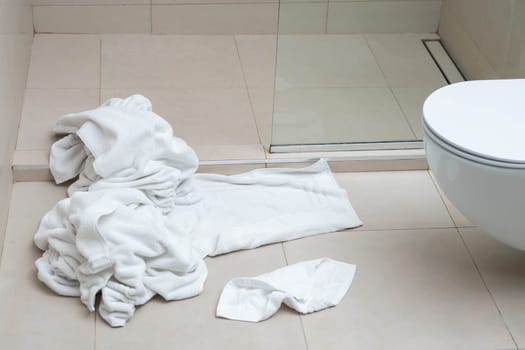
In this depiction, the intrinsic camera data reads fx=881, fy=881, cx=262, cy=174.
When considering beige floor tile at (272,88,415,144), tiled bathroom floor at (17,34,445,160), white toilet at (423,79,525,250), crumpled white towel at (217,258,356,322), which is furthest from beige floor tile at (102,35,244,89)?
white toilet at (423,79,525,250)

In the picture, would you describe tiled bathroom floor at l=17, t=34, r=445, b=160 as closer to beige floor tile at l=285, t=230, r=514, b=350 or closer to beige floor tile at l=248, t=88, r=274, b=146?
beige floor tile at l=248, t=88, r=274, b=146

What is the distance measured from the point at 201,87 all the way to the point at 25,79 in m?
0.57

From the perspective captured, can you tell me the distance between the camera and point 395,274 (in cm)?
221

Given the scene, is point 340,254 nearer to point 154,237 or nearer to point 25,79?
point 154,237

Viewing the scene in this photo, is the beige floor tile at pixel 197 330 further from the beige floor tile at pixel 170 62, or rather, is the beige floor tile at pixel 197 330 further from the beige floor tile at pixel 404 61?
the beige floor tile at pixel 170 62

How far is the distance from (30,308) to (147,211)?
14.0 inches

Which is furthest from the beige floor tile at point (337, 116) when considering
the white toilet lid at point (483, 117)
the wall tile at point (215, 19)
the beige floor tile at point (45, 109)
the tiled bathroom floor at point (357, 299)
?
the wall tile at point (215, 19)

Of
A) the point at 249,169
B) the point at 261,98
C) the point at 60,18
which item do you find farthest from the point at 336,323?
the point at 60,18

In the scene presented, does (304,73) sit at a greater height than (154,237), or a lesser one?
greater

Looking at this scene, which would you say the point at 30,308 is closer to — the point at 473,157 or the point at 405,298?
the point at 405,298

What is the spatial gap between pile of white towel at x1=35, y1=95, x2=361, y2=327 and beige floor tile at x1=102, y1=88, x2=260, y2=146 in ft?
0.56

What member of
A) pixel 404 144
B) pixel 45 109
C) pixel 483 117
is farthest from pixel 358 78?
pixel 45 109

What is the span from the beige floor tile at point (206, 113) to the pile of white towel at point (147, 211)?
171 millimetres

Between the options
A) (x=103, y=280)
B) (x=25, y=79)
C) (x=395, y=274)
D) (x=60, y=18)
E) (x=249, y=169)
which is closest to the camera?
(x=103, y=280)
